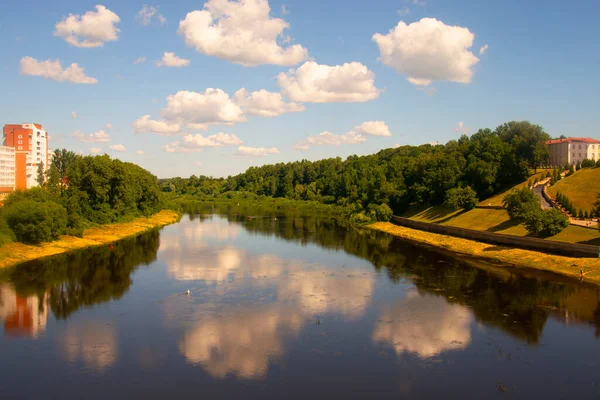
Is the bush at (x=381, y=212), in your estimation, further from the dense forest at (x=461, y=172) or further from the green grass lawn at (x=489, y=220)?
the green grass lawn at (x=489, y=220)

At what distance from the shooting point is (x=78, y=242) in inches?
2499

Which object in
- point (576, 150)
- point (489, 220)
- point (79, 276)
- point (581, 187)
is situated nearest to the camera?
point (79, 276)

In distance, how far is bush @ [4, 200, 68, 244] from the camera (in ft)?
180

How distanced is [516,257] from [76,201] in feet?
200

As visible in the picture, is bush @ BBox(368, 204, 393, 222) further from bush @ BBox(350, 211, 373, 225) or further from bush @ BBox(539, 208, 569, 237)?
bush @ BBox(539, 208, 569, 237)

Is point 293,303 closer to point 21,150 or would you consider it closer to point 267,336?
point 267,336

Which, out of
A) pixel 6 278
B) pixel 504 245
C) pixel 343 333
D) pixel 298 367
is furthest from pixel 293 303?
pixel 504 245

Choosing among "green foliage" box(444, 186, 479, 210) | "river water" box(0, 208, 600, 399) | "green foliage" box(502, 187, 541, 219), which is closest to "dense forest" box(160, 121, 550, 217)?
"green foliage" box(444, 186, 479, 210)

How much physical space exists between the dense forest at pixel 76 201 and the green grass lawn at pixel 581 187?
6909 cm

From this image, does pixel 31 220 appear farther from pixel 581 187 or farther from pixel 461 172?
pixel 581 187

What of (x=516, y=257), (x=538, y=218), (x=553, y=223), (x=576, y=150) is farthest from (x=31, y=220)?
(x=576, y=150)

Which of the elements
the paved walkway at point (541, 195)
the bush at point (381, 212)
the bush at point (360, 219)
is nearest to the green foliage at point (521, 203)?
the paved walkway at point (541, 195)

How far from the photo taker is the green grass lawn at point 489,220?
51438 millimetres

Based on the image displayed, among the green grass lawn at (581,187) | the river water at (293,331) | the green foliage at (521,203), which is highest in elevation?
the green grass lawn at (581,187)
